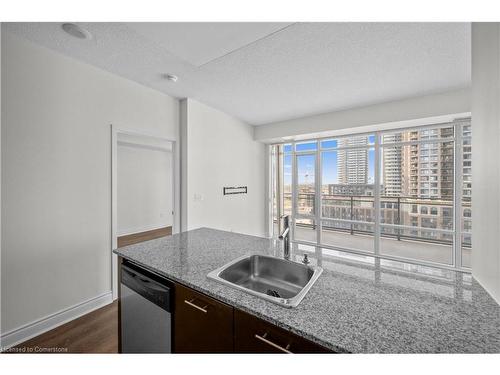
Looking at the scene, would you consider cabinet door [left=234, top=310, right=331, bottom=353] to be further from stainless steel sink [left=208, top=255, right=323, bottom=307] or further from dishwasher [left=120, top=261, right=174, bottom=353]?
dishwasher [left=120, top=261, right=174, bottom=353]

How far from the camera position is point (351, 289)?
1.00m

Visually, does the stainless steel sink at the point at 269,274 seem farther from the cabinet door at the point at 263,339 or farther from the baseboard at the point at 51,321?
the baseboard at the point at 51,321

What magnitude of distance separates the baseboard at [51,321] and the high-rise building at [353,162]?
13.5ft

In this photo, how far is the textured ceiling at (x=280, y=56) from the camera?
1626 millimetres

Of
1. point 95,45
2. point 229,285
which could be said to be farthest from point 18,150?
point 229,285

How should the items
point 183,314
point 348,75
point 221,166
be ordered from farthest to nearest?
point 221,166 < point 348,75 < point 183,314

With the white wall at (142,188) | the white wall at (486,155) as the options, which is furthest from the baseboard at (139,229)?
the white wall at (486,155)

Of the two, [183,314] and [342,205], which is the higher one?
[342,205]

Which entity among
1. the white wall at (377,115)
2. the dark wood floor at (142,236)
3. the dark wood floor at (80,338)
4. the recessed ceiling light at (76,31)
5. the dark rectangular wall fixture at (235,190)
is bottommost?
the dark wood floor at (80,338)

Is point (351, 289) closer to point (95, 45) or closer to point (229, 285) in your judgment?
point (229, 285)

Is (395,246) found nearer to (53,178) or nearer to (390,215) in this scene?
(390,215)

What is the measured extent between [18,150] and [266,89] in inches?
100

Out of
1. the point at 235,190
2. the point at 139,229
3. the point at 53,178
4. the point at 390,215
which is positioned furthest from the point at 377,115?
the point at 139,229

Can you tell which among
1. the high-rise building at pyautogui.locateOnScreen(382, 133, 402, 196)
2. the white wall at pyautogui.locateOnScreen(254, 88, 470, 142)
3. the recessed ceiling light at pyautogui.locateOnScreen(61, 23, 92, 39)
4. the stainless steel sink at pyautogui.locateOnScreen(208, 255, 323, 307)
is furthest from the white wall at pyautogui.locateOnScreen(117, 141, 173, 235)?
the high-rise building at pyautogui.locateOnScreen(382, 133, 402, 196)
